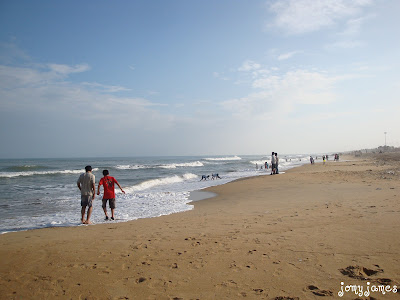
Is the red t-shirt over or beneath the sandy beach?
over

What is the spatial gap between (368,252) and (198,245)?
2933 mm

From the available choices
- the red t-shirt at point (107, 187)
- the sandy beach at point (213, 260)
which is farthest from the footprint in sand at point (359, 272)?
the red t-shirt at point (107, 187)

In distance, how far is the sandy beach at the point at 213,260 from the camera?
3.18 m

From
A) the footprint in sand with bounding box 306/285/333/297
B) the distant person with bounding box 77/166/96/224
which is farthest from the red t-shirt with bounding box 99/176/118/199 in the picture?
the footprint in sand with bounding box 306/285/333/297

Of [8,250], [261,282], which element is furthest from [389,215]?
[8,250]

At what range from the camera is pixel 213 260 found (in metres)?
4.04

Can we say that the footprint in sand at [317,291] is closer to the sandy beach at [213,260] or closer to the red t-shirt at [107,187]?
the sandy beach at [213,260]

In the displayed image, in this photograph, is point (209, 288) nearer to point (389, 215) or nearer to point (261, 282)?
point (261, 282)

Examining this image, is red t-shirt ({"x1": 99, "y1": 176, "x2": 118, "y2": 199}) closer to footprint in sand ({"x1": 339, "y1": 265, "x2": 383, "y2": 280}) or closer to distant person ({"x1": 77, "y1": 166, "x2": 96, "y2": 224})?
distant person ({"x1": 77, "y1": 166, "x2": 96, "y2": 224})

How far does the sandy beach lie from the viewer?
318 cm

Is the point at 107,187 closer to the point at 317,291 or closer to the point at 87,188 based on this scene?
the point at 87,188

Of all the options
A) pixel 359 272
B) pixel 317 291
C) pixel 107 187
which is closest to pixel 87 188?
pixel 107 187

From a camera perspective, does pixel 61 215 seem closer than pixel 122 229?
No

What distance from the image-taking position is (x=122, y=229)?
654cm
